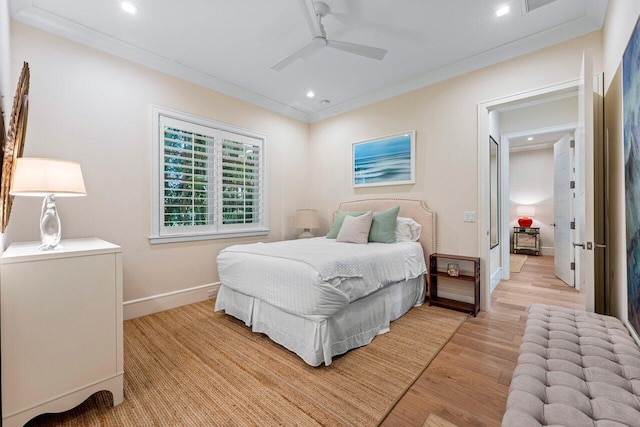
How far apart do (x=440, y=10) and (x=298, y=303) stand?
8.89ft

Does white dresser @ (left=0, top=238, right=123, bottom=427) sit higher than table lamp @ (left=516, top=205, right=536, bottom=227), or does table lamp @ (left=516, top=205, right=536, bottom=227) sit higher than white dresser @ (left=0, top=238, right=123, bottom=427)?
table lamp @ (left=516, top=205, right=536, bottom=227)

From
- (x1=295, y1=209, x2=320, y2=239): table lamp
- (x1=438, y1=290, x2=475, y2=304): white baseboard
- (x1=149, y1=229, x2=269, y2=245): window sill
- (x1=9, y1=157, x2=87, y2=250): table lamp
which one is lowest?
(x1=438, y1=290, x2=475, y2=304): white baseboard

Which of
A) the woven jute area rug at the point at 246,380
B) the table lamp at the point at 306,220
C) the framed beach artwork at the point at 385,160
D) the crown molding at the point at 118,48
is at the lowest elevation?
the woven jute area rug at the point at 246,380

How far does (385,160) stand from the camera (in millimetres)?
3887

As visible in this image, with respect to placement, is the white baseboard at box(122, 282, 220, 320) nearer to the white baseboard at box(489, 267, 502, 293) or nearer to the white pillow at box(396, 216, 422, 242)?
the white pillow at box(396, 216, 422, 242)

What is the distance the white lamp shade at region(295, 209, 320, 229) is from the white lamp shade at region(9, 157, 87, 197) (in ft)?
9.33

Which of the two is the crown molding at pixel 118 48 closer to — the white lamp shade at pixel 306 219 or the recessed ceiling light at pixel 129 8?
the recessed ceiling light at pixel 129 8

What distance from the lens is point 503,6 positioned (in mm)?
2307

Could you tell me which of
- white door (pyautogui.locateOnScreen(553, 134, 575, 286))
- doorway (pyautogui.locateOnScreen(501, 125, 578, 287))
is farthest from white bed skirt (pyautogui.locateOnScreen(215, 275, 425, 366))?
doorway (pyautogui.locateOnScreen(501, 125, 578, 287))

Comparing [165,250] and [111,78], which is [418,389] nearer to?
[165,250]

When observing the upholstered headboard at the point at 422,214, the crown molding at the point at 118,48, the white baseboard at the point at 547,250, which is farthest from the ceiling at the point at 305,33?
the white baseboard at the point at 547,250

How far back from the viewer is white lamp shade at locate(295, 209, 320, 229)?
14.0ft

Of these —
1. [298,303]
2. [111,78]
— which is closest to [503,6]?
[298,303]

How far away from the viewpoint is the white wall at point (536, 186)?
6828 millimetres
